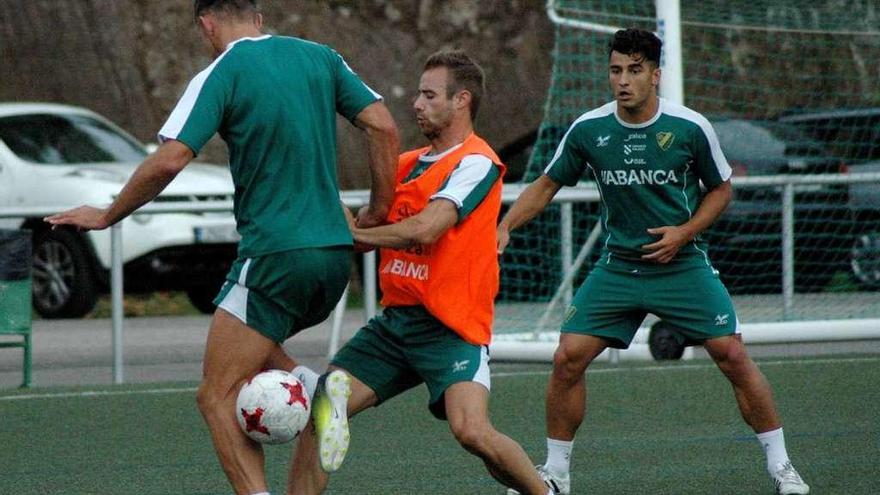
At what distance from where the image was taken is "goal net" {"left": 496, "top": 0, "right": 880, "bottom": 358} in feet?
42.5

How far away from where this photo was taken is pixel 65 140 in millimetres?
16328

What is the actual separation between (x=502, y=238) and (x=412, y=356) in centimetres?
84

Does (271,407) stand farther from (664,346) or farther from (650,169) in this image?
(664,346)

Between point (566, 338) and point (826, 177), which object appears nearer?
point (566, 338)

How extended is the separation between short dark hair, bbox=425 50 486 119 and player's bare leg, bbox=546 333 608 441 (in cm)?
130

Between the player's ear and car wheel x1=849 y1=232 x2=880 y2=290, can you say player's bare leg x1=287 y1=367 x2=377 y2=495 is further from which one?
car wheel x1=849 y1=232 x2=880 y2=290

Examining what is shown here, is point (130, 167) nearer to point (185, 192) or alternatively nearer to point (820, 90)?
point (185, 192)

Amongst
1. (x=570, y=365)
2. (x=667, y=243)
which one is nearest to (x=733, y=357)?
(x=667, y=243)

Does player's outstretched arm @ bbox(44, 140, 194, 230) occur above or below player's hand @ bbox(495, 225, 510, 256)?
above

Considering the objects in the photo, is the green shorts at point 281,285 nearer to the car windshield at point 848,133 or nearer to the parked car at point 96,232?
the parked car at point 96,232

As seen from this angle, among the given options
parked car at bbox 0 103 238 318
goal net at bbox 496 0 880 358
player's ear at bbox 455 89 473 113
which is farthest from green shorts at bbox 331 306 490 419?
parked car at bbox 0 103 238 318

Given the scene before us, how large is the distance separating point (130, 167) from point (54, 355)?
2.69 meters

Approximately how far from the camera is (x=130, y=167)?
1581 centimetres

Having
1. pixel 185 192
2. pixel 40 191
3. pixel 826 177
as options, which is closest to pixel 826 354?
pixel 826 177
